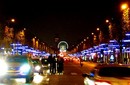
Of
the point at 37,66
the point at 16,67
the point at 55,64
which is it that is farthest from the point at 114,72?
the point at 55,64

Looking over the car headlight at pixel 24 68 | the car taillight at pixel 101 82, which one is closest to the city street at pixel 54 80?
the car headlight at pixel 24 68

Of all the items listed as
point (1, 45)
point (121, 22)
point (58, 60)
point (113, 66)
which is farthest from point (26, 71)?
point (1, 45)

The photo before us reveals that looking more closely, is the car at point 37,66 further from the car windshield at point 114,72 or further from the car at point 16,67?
the car windshield at point 114,72

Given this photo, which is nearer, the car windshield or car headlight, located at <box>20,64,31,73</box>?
the car windshield

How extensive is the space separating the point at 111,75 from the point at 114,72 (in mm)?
330

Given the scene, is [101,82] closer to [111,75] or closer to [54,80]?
[111,75]

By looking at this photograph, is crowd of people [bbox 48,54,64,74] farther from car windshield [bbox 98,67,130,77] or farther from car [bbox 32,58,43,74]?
car windshield [bbox 98,67,130,77]

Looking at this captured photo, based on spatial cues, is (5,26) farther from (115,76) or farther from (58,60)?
(115,76)

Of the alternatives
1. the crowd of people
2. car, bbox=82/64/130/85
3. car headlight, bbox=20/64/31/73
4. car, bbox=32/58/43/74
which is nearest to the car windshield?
car, bbox=82/64/130/85

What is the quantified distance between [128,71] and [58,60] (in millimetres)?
32242

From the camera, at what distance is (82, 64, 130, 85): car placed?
46.8ft

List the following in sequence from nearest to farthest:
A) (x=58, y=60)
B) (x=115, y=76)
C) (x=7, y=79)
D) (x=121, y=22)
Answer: (x=115, y=76) → (x=7, y=79) → (x=58, y=60) → (x=121, y=22)

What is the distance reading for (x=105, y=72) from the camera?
601 inches

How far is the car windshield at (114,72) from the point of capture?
49.6 feet
